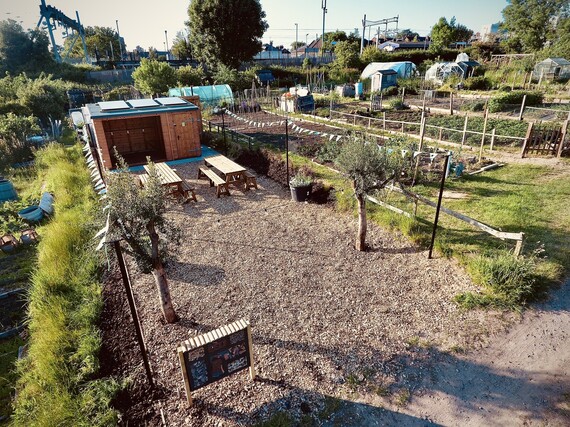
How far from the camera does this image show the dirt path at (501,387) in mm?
4453

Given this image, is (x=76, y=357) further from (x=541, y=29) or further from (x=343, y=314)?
(x=541, y=29)

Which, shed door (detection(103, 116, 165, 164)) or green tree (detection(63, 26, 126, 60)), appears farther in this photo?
green tree (detection(63, 26, 126, 60))

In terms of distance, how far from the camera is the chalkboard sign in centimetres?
448

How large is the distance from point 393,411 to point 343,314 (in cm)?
199

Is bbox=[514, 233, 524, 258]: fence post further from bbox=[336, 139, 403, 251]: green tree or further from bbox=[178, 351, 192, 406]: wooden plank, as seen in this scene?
bbox=[178, 351, 192, 406]: wooden plank

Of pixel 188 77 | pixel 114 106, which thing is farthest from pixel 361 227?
pixel 188 77

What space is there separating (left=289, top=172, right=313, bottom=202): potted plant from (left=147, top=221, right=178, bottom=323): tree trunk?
6.13m

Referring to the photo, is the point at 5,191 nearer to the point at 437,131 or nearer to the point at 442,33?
the point at 437,131

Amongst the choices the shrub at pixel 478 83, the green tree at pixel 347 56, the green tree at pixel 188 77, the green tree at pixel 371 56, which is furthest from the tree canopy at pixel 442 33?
the green tree at pixel 188 77

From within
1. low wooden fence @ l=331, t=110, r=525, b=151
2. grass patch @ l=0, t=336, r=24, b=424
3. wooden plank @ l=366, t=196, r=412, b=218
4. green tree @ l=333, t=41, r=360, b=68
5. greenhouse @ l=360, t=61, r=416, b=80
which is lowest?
grass patch @ l=0, t=336, r=24, b=424

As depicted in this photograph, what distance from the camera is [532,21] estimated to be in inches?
1982

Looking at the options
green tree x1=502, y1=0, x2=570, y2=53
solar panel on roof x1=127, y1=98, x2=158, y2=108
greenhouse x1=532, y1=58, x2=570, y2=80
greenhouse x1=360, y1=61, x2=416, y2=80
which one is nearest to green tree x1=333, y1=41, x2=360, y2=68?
greenhouse x1=360, y1=61, x2=416, y2=80

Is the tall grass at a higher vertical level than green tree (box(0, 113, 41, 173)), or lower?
lower

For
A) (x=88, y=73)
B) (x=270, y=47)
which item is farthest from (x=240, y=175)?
(x=270, y=47)
